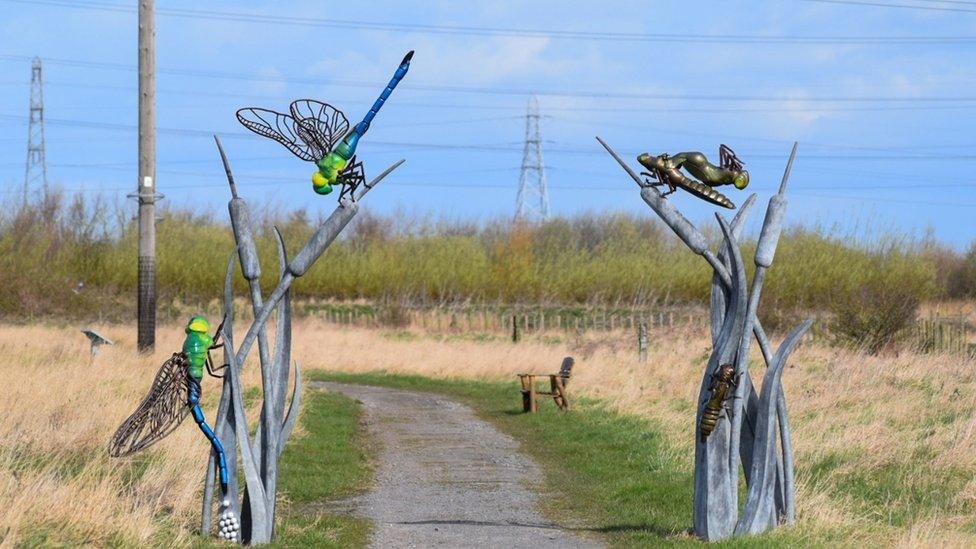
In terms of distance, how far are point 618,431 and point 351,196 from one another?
813 centimetres

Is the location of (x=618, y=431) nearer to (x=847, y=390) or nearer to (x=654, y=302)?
(x=847, y=390)

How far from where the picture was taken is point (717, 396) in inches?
364

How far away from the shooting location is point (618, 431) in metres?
16.5

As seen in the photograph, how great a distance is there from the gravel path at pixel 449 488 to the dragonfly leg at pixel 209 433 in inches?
54.7

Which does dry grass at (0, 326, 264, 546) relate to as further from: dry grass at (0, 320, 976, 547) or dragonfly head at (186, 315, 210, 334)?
dragonfly head at (186, 315, 210, 334)

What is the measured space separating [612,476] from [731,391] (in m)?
3.94

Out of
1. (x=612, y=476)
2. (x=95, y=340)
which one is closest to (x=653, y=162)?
(x=612, y=476)

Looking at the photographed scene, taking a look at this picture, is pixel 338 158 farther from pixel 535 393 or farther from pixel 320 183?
pixel 535 393

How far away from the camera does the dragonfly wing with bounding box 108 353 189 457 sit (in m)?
9.15

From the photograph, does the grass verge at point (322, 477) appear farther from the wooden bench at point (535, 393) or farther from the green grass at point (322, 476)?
the wooden bench at point (535, 393)

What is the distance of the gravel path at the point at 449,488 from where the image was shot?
10156mm

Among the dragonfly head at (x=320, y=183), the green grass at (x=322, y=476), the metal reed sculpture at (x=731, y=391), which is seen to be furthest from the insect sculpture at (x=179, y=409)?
the metal reed sculpture at (x=731, y=391)

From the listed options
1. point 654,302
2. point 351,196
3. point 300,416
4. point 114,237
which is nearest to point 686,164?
point 351,196

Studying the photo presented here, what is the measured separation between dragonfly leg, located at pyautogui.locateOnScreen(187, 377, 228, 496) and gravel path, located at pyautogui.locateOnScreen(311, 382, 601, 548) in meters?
1.39
